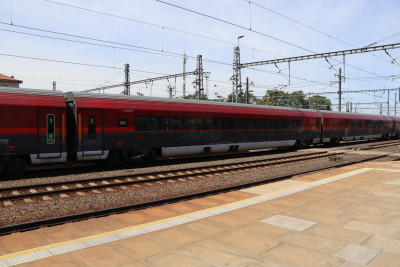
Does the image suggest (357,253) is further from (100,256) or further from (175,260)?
(100,256)

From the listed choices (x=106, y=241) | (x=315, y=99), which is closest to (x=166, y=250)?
(x=106, y=241)

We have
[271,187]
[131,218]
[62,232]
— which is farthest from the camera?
[271,187]

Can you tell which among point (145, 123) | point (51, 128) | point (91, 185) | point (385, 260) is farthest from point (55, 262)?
point (145, 123)

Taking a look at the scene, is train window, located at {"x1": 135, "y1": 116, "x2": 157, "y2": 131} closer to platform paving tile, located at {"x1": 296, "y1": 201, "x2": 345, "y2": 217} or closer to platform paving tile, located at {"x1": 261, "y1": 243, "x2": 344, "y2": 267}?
platform paving tile, located at {"x1": 296, "y1": 201, "x2": 345, "y2": 217}

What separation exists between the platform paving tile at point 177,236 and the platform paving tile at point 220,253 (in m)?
0.17

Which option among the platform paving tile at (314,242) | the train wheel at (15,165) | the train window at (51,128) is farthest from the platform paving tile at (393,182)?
the train wheel at (15,165)

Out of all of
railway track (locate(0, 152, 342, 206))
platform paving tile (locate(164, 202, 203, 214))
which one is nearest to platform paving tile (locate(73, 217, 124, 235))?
platform paving tile (locate(164, 202, 203, 214))

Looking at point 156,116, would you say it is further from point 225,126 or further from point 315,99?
point 315,99

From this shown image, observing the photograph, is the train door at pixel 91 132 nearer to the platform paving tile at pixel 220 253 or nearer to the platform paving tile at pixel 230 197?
the platform paving tile at pixel 230 197

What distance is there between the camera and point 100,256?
427cm

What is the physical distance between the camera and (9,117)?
34.9 feet

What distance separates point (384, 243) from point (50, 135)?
35.5ft

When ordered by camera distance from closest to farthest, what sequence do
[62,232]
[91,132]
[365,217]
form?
[62,232]
[365,217]
[91,132]

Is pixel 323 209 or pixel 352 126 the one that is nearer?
pixel 323 209
